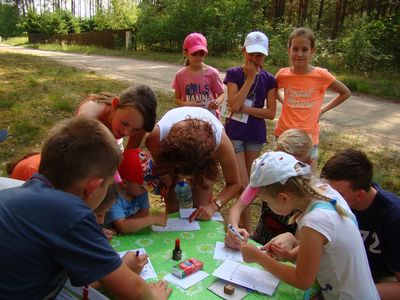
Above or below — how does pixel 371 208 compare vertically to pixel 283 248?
above

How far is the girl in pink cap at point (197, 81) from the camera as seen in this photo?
3.68 meters

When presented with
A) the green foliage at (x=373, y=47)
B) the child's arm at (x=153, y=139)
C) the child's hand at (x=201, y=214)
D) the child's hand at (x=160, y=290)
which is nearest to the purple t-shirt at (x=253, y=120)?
the child's arm at (x=153, y=139)

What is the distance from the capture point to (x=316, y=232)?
60.1 inches

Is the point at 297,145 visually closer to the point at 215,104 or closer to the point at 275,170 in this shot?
the point at 275,170

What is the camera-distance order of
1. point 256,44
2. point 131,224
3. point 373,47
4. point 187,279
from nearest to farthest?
1. point 187,279
2. point 131,224
3. point 256,44
4. point 373,47

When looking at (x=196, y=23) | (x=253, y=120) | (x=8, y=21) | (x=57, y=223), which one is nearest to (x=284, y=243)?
(x=57, y=223)

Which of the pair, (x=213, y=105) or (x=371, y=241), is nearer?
(x=371, y=241)

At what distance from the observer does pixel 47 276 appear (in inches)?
49.1

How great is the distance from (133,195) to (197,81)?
69.1 inches

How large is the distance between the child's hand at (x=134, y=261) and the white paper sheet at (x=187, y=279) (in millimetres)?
123

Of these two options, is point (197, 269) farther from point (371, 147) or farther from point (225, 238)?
point (371, 147)

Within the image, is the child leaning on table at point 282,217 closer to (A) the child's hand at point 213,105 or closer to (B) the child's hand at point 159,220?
(B) the child's hand at point 159,220

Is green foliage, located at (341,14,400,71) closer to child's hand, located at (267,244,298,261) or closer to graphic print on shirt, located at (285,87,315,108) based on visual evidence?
graphic print on shirt, located at (285,87,315,108)

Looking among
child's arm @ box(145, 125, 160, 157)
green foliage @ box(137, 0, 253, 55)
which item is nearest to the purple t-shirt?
child's arm @ box(145, 125, 160, 157)
